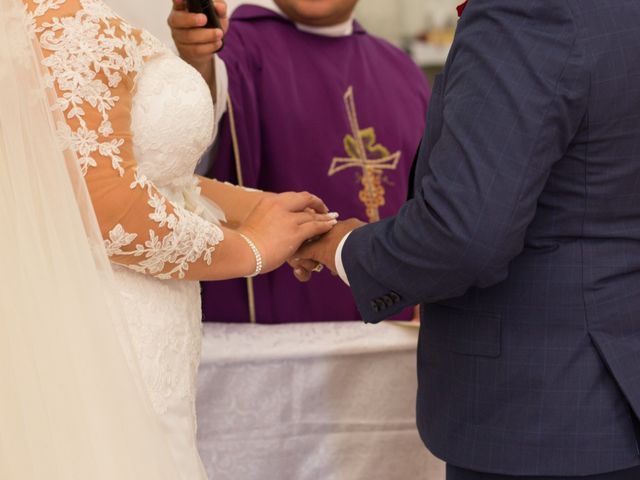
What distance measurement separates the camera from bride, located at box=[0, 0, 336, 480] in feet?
4.31

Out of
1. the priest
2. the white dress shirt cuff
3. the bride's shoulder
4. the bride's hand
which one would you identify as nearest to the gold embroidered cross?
the priest

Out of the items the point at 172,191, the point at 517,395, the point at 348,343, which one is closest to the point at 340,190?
the point at 348,343

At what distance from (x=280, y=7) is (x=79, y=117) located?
48.0 inches

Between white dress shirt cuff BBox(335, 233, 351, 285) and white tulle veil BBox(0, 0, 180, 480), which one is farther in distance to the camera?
white dress shirt cuff BBox(335, 233, 351, 285)

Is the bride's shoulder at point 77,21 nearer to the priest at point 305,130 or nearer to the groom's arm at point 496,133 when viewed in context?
the groom's arm at point 496,133

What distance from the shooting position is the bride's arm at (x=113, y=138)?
1.35m

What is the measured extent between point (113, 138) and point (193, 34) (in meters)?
0.59

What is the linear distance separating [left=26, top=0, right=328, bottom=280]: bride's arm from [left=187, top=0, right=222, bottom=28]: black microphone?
364mm

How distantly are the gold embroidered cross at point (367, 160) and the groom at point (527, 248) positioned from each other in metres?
0.91

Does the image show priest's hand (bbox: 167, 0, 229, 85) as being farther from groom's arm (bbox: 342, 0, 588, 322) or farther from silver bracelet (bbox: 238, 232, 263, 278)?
groom's arm (bbox: 342, 0, 588, 322)

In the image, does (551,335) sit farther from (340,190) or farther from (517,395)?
(340,190)

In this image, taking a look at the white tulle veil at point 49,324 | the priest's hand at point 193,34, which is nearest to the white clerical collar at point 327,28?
the priest's hand at point 193,34

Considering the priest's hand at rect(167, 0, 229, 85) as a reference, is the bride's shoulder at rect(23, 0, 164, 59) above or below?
above

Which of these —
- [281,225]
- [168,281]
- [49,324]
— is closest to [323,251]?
[281,225]
